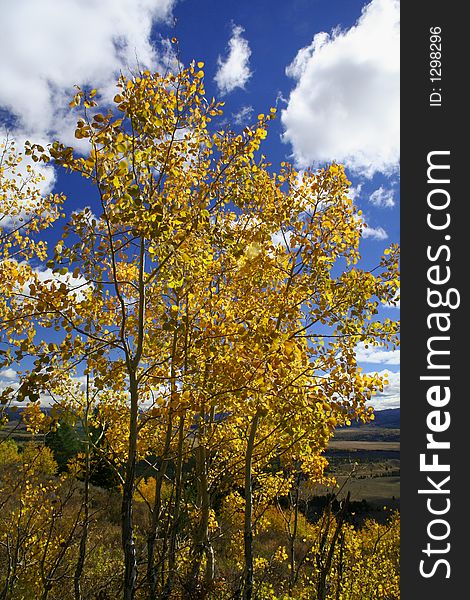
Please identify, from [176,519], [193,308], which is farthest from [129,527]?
[193,308]

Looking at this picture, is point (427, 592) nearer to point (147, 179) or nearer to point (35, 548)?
point (147, 179)

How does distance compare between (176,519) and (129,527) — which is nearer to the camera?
(129,527)

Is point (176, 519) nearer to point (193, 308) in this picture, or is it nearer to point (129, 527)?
point (129, 527)

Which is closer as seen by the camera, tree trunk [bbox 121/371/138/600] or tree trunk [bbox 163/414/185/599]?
tree trunk [bbox 121/371/138/600]

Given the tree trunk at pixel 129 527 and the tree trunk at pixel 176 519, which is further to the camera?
the tree trunk at pixel 176 519

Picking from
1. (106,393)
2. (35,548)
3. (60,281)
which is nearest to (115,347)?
(60,281)

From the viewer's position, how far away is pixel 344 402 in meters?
5.66

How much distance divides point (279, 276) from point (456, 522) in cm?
430

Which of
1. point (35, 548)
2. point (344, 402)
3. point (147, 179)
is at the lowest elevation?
point (35, 548)

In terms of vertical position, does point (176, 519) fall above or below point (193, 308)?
below

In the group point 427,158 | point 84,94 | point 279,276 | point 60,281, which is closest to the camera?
point 84,94

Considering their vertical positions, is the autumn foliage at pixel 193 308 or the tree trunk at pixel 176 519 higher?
the autumn foliage at pixel 193 308

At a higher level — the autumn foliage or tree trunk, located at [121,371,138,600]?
the autumn foliage

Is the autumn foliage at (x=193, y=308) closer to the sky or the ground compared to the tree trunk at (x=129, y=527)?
closer to the sky
